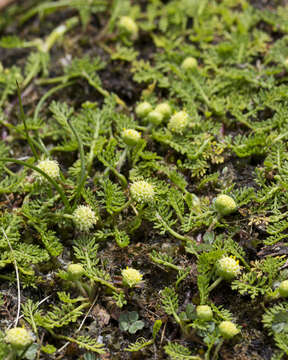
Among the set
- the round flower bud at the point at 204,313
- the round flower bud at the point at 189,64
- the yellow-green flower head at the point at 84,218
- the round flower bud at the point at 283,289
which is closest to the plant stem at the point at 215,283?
the round flower bud at the point at 204,313

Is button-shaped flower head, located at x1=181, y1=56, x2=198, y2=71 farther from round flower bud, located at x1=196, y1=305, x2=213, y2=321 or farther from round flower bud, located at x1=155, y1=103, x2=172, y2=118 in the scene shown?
round flower bud, located at x1=196, y1=305, x2=213, y2=321

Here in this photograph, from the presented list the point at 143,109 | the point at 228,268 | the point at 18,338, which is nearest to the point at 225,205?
the point at 228,268

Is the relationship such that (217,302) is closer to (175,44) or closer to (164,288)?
(164,288)

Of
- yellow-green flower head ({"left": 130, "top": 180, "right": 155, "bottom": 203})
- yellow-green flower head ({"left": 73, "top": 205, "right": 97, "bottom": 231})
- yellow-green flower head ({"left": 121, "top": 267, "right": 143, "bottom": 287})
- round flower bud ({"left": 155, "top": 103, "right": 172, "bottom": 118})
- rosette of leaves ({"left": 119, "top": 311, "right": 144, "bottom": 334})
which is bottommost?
rosette of leaves ({"left": 119, "top": 311, "right": 144, "bottom": 334})

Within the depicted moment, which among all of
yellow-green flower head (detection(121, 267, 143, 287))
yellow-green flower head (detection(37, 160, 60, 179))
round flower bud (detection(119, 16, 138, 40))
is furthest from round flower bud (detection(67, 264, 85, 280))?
round flower bud (detection(119, 16, 138, 40))

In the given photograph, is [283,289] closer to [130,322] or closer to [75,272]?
[130,322]
